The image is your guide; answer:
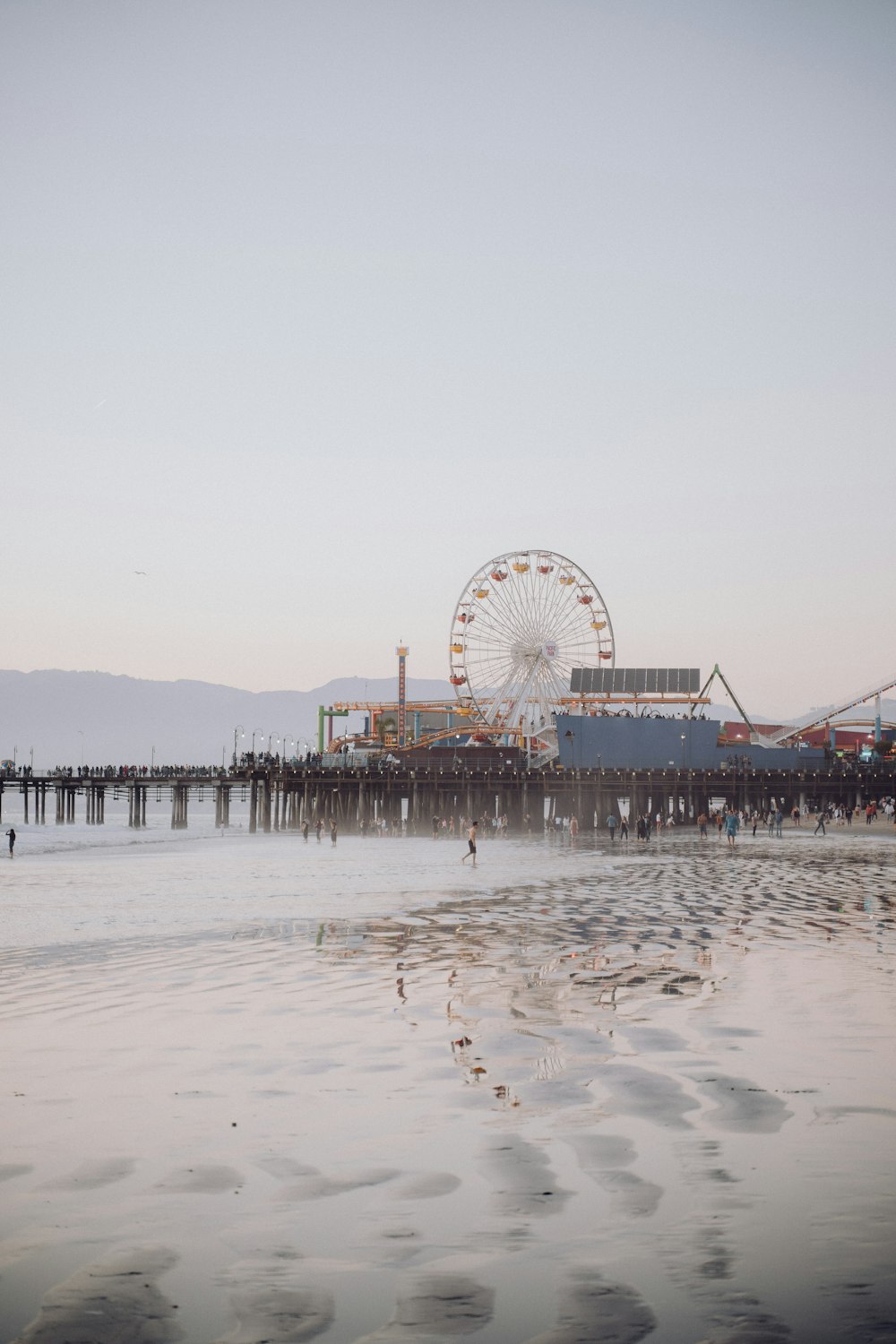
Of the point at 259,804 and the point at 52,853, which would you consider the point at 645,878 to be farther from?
the point at 259,804

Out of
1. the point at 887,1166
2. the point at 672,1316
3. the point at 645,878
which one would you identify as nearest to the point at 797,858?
the point at 645,878

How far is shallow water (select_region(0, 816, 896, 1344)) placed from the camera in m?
5.05

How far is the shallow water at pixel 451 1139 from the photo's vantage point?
5.05m

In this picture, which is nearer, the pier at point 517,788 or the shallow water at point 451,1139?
the shallow water at point 451,1139

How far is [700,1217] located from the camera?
599 centimetres

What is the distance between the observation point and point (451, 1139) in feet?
24.2

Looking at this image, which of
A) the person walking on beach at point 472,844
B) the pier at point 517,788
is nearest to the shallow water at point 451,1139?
the person walking on beach at point 472,844

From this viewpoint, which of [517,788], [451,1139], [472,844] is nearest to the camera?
[451,1139]

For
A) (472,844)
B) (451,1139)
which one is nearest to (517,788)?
(472,844)

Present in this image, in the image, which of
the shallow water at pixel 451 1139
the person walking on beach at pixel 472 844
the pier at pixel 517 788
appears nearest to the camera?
the shallow water at pixel 451 1139

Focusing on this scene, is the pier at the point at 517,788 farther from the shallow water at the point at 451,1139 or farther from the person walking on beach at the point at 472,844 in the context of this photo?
the shallow water at the point at 451,1139

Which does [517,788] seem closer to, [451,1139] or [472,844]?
[472,844]

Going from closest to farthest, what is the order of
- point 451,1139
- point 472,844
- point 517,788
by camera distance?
point 451,1139 → point 472,844 → point 517,788

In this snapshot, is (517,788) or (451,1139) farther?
(517,788)
